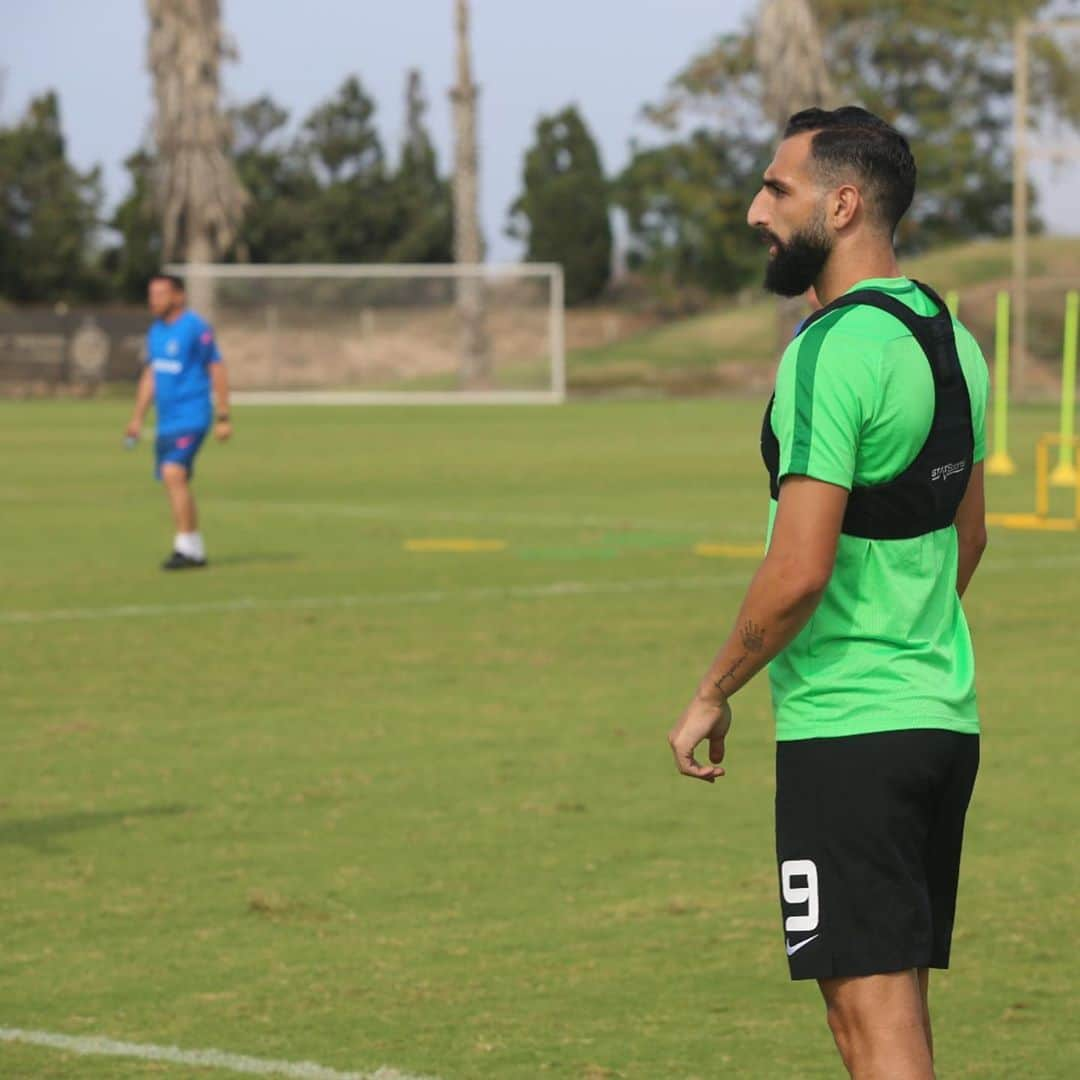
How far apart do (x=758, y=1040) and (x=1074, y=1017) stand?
0.82m

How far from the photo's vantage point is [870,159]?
4.23m

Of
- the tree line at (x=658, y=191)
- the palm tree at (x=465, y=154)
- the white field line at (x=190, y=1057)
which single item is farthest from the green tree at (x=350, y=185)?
the white field line at (x=190, y=1057)

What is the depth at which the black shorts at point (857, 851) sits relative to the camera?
406 centimetres

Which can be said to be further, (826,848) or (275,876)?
(275,876)

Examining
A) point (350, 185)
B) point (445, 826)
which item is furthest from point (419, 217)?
point (445, 826)

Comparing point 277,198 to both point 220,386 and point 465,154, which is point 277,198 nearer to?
point 465,154

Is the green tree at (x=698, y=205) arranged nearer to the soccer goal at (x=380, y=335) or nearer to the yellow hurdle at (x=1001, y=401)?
the soccer goal at (x=380, y=335)

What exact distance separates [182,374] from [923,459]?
46.2 feet

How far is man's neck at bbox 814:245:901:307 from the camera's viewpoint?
14.0 feet

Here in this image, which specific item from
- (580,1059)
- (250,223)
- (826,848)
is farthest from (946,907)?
(250,223)

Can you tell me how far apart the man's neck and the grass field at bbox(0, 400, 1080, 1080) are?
2216 mm

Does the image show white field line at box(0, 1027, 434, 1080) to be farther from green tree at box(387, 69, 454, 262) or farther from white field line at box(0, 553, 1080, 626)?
green tree at box(387, 69, 454, 262)

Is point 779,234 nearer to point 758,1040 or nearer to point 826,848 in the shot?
point 826,848

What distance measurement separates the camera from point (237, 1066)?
19.0 ft
